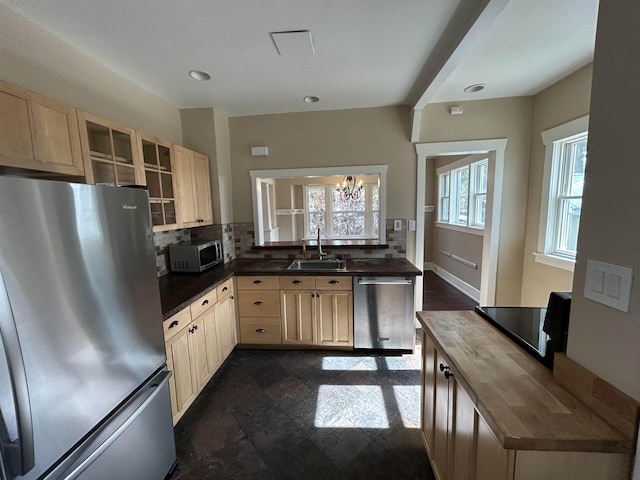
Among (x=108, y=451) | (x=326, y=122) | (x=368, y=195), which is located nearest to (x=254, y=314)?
(x=108, y=451)

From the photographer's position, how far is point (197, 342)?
2174 mm

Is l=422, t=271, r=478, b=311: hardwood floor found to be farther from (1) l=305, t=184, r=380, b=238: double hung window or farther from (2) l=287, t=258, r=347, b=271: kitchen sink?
(1) l=305, t=184, r=380, b=238: double hung window

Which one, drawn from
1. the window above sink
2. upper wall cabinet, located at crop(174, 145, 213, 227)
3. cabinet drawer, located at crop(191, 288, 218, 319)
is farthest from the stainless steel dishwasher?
the window above sink

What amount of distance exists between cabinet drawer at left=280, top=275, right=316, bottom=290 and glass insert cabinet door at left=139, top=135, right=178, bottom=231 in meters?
1.17

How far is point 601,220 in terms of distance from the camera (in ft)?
2.72

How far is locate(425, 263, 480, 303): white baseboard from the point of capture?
14.3ft

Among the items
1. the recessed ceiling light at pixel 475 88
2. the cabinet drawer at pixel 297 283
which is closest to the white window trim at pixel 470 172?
the recessed ceiling light at pixel 475 88

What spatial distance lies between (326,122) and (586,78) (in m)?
2.35

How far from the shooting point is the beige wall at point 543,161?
2398 mm

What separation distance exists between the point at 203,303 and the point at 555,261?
3.34 metres

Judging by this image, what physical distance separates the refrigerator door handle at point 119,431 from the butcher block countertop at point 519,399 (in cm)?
145

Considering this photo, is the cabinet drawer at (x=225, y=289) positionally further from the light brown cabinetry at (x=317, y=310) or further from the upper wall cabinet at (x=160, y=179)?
the upper wall cabinet at (x=160, y=179)

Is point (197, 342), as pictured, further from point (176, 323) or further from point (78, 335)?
point (78, 335)

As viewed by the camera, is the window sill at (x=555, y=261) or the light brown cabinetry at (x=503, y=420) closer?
the light brown cabinetry at (x=503, y=420)
